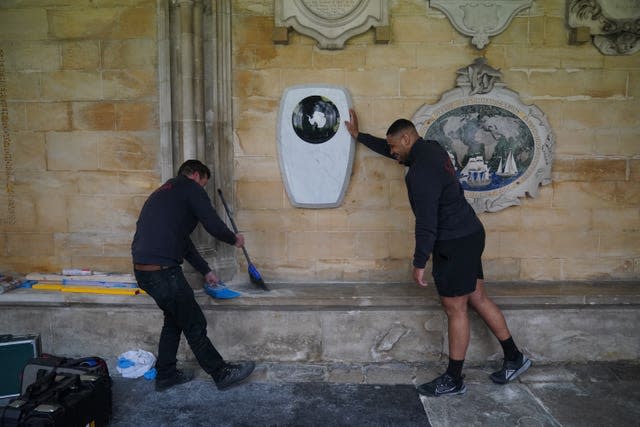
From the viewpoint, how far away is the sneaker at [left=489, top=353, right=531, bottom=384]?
391 centimetres

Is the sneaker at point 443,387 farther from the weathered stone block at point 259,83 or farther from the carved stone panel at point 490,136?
the weathered stone block at point 259,83

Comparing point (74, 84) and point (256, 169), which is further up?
point (74, 84)

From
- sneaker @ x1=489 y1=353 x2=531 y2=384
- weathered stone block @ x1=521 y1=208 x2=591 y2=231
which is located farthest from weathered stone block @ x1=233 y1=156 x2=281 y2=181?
sneaker @ x1=489 y1=353 x2=531 y2=384

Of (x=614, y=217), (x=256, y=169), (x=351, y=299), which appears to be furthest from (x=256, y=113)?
(x=614, y=217)

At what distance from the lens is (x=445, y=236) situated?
12.1ft

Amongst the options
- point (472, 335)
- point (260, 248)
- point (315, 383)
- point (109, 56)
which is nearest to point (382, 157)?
point (260, 248)

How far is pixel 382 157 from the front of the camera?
4520mm

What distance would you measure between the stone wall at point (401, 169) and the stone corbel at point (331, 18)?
9cm

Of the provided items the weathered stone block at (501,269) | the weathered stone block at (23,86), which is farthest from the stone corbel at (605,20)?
the weathered stone block at (23,86)

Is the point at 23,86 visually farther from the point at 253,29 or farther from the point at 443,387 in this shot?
the point at 443,387

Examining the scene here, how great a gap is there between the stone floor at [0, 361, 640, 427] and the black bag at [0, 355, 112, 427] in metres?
0.28

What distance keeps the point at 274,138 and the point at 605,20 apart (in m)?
2.81

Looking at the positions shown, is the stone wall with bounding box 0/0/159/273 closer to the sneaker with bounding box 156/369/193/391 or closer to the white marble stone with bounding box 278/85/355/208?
the white marble stone with bounding box 278/85/355/208

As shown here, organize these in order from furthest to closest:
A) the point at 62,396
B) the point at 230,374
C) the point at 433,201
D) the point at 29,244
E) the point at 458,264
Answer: the point at 29,244 → the point at 230,374 → the point at 458,264 → the point at 433,201 → the point at 62,396
